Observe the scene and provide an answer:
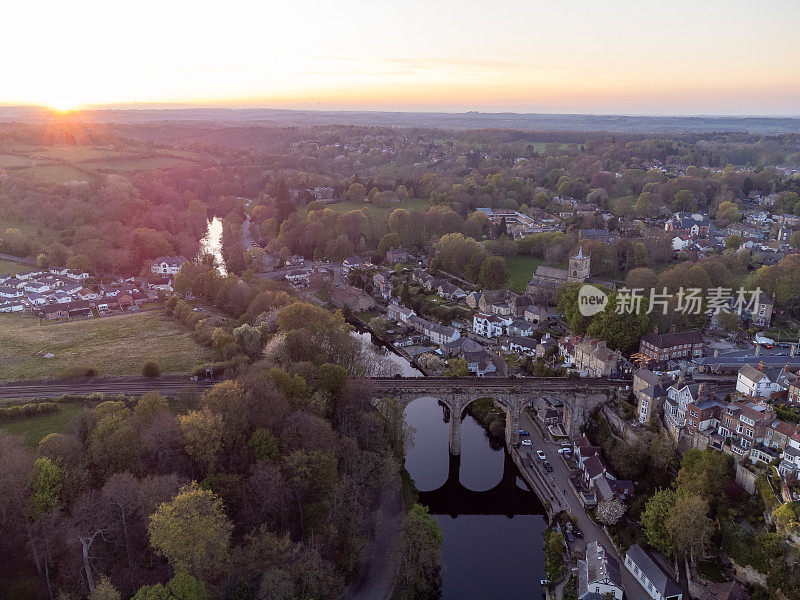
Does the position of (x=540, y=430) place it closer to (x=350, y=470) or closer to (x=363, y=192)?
(x=350, y=470)

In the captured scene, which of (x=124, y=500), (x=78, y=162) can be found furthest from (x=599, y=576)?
(x=78, y=162)

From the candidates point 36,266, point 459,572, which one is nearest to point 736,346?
point 459,572

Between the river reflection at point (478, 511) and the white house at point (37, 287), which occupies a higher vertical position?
the white house at point (37, 287)

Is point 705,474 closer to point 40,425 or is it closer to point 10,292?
point 40,425

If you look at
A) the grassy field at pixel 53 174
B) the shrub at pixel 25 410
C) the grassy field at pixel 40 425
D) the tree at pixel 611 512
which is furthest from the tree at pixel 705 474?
the grassy field at pixel 53 174

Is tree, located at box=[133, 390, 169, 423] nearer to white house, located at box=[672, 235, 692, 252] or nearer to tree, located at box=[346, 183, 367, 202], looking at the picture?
white house, located at box=[672, 235, 692, 252]

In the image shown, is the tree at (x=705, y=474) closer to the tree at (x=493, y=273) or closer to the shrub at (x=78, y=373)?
the shrub at (x=78, y=373)
